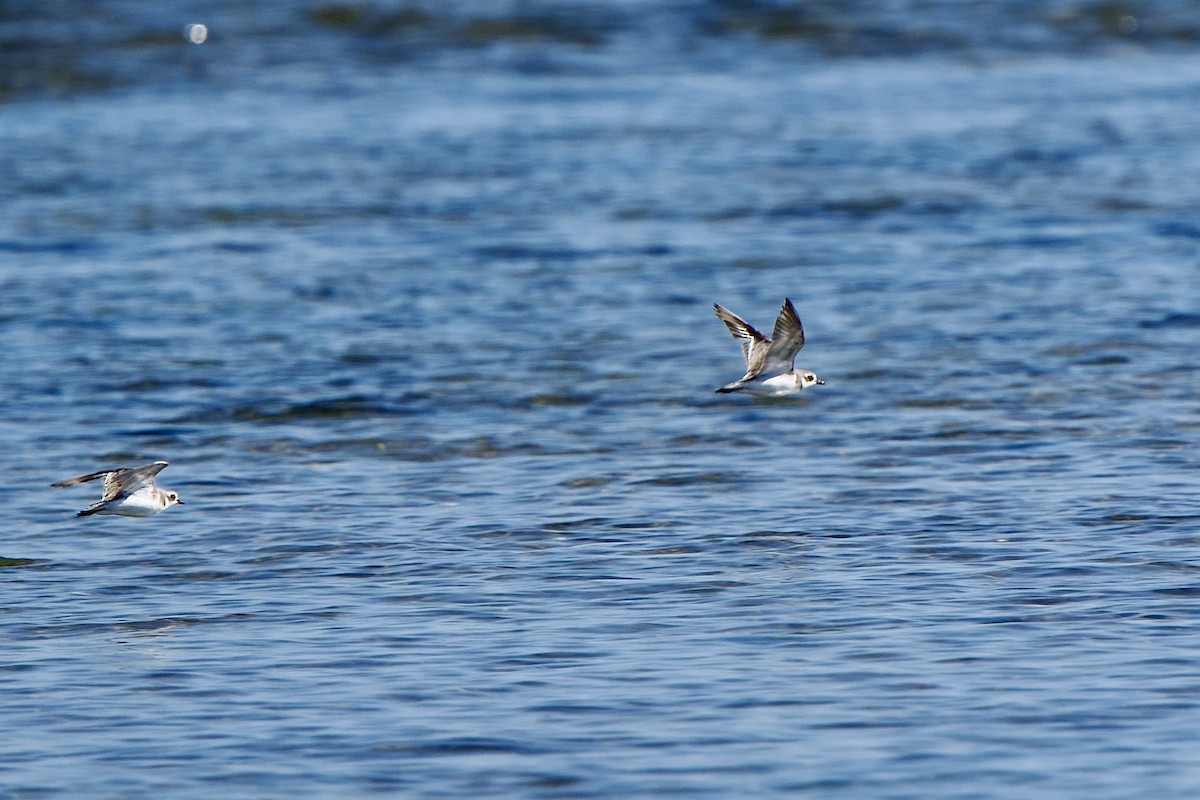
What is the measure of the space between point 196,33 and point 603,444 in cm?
2526

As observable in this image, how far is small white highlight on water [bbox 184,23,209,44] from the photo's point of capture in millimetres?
36906

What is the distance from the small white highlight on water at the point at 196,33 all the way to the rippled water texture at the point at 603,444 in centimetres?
476

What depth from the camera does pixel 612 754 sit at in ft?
27.6

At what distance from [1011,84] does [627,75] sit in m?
6.44

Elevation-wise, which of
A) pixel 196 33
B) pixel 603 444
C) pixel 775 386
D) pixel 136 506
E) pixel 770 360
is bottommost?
pixel 603 444

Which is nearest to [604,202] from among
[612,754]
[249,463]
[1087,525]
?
[249,463]

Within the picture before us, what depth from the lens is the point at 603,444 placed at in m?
14.3

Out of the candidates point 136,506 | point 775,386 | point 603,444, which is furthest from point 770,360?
point 136,506

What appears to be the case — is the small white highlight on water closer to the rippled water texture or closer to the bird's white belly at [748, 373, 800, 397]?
the rippled water texture

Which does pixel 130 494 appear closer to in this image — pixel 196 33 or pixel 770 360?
pixel 770 360

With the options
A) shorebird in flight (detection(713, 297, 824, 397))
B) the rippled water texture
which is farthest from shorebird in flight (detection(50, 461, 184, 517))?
shorebird in flight (detection(713, 297, 824, 397))

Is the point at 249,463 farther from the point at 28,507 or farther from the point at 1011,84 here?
the point at 1011,84

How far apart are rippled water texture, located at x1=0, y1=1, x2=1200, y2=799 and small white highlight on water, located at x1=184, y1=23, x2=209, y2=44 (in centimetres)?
476

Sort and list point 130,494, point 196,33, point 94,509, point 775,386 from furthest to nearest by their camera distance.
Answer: point 196,33, point 775,386, point 130,494, point 94,509
